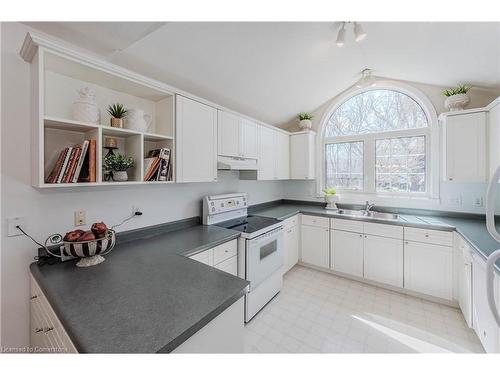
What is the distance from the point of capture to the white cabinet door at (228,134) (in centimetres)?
225

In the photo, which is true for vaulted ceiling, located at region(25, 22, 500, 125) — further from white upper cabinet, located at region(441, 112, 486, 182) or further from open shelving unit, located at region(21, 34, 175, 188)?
white upper cabinet, located at region(441, 112, 486, 182)

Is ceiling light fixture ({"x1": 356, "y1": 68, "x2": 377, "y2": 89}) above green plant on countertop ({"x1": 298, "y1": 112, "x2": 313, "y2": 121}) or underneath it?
above

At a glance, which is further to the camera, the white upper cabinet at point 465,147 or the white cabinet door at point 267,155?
the white cabinet door at point 267,155

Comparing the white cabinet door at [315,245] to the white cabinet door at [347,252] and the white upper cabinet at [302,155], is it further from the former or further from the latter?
the white upper cabinet at [302,155]

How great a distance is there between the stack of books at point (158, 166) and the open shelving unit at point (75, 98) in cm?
4

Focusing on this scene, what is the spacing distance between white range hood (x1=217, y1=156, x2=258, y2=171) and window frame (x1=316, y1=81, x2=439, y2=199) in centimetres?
155

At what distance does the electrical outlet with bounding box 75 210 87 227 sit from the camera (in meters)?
1.51

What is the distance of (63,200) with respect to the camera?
1.46 meters

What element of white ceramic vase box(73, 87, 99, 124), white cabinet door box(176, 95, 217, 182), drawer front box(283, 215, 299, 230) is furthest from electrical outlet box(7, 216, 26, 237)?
drawer front box(283, 215, 299, 230)

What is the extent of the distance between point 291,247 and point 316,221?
528 millimetres

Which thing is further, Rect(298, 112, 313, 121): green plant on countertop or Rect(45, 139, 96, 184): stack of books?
Rect(298, 112, 313, 121): green plant on countertop

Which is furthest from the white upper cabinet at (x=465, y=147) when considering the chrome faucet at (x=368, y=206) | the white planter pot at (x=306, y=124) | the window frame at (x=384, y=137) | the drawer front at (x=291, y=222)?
the drawer front at (x=291, y=222)

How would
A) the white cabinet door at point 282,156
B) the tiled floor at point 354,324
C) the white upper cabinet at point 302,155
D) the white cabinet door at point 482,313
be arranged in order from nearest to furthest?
the white cabinet door at point 482,313, the tiled floor at point 354,324, the white cabinet door at point 282,156, the white upper cabinet at point 302,155

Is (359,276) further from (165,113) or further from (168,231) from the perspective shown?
(165,113)
